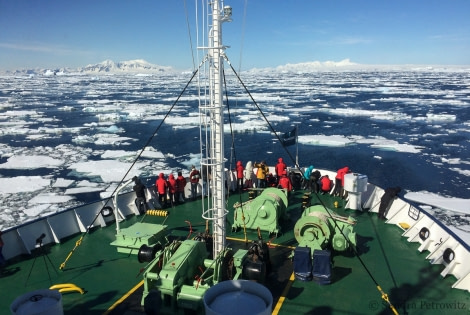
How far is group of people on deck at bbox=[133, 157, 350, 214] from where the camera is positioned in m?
10.4

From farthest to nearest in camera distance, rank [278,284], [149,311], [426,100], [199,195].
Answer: [426,100] < [199,195] < [278,284] < [149,311]

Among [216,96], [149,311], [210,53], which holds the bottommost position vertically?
[149,311]

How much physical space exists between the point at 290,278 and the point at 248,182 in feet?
17.9

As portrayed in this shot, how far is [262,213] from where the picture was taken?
28.1 feet

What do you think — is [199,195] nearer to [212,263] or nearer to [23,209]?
[212,263]

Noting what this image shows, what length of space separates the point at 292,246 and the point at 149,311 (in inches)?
149

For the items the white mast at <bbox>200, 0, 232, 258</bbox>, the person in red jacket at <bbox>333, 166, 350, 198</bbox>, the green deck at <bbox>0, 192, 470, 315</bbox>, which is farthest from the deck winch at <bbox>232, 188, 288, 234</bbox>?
the person in red jacket at <bbox>333, 166, 350, 198</bbox>

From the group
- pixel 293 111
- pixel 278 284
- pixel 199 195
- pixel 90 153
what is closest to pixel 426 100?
pixel 293 111

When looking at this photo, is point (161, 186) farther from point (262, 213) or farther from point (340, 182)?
point (340, 182)

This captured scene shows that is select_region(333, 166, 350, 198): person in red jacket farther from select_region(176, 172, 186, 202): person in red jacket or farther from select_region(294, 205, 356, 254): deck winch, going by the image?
select_region(176, 172, 186, 202): person in red jacket

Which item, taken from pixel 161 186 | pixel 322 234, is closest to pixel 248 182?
pixel 161 186

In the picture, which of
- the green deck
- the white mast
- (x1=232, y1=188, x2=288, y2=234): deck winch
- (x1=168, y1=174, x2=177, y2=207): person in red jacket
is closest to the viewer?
the white mast

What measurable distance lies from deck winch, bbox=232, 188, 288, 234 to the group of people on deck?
146 centimetres

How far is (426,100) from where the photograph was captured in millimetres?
53094
